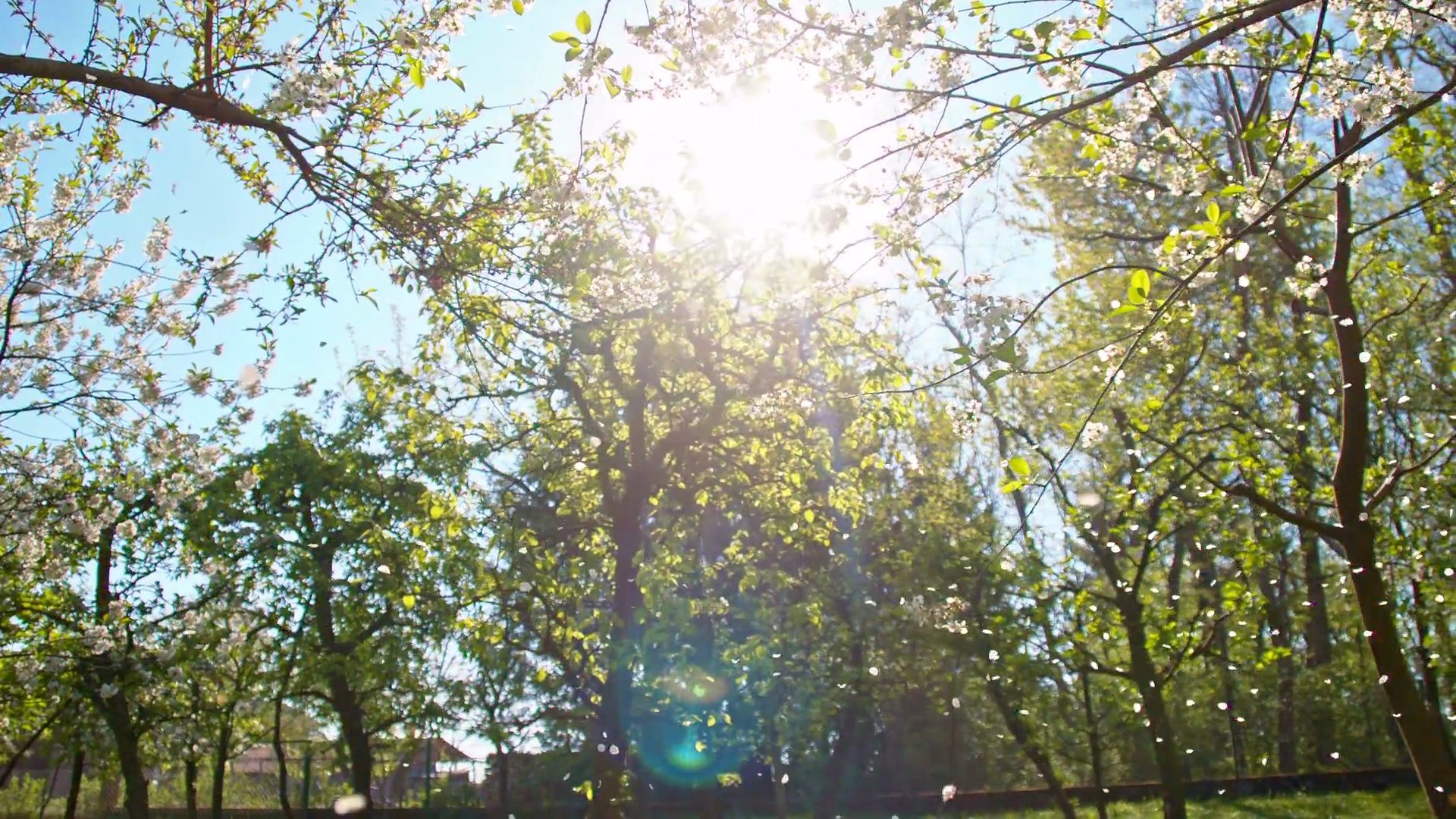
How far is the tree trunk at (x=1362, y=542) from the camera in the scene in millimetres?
6160

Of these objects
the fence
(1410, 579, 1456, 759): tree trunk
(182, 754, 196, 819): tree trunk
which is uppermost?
(1410, 579, 1456, 759): tree trunk

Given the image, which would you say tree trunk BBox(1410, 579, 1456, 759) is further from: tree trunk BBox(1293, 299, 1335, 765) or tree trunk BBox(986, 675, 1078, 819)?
tree trunk BBox(986, 675, 1078, 819)

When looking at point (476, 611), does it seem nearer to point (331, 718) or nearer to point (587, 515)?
point (587, 515)

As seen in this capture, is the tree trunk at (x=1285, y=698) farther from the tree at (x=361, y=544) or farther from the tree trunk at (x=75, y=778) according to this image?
the tree trunk at (x=75, y=778)

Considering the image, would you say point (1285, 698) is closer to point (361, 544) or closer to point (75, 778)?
point (361, 544)

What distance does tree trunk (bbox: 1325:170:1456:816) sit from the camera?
243 inches

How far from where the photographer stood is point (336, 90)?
4402 mm

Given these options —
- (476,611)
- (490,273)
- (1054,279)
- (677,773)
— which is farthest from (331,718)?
(490,273)

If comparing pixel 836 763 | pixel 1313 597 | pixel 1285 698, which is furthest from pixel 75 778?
pixel 1285 698

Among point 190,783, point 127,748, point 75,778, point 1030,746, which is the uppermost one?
point 127,748

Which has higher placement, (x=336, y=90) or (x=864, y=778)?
(x=336, y=90)

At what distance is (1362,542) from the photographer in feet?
21.0

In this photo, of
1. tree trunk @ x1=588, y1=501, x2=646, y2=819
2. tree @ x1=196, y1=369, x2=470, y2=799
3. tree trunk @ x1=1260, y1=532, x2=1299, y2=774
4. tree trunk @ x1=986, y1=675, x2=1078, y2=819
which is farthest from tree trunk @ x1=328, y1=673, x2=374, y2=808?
tree trunk @ x1=1260, y1=532, x2=1299, y2=774

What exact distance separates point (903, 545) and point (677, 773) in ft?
18.2
